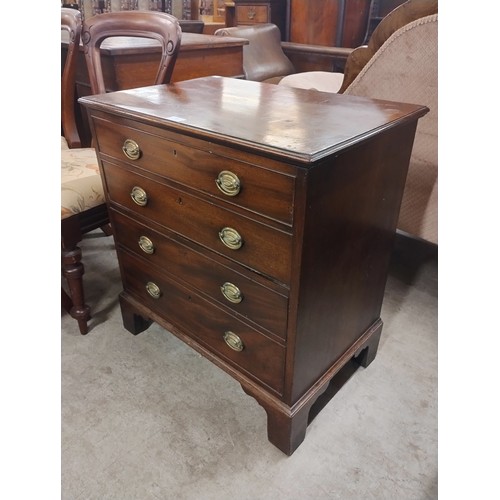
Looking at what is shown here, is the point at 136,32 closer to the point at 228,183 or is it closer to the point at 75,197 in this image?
the point at 75,197

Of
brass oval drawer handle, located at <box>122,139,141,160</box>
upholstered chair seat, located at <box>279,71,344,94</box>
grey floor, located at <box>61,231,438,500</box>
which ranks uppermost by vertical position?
brass oval drawer handle, located at <box>122,139,141,160</box>

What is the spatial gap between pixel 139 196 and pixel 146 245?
155 millimetres

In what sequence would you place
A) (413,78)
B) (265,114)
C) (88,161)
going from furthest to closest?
(88,161) → (413,78) → (265,114)

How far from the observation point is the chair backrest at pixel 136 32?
1414mm

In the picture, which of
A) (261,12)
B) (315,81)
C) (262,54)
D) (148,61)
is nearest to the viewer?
(148,61)

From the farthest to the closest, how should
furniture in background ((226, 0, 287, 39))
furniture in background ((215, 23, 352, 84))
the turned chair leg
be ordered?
furniture in background ((226, 0, 287, 39)), furniture in background ((215, 23, 352, 84)), the turned chair leg

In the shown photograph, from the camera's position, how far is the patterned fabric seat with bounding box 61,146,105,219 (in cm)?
135

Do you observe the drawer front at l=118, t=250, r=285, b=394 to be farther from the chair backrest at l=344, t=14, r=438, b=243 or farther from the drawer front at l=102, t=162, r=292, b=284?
the chair backrest at l=344, t=14, r=438, b=243

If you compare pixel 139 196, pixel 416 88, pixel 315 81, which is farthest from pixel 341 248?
pixel 315 81

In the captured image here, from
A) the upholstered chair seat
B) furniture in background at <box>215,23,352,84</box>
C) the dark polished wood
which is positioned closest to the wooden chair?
the upholstered chair seat

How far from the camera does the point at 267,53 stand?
3.48 m

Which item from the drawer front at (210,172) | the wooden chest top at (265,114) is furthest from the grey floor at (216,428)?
the wooden chest top at (265,114)

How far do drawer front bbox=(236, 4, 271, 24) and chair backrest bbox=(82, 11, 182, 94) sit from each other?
2.89 m

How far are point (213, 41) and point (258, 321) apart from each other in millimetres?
1615
